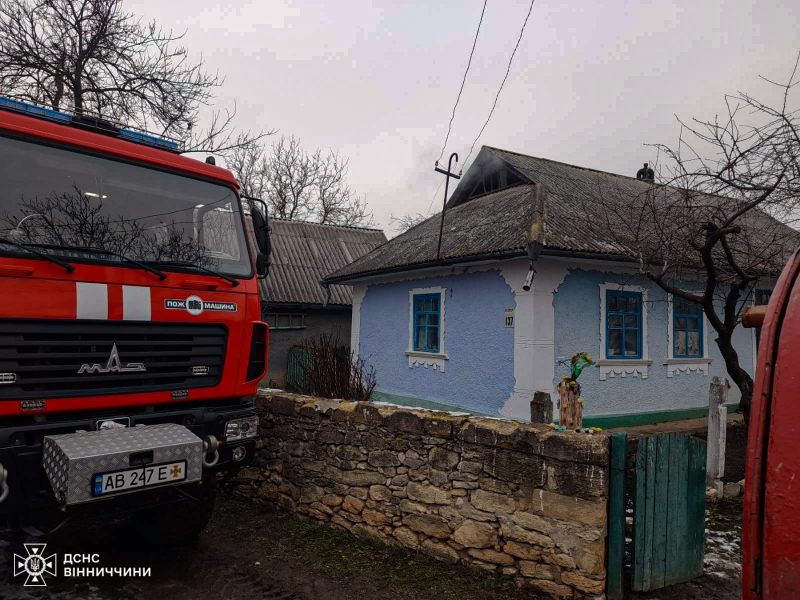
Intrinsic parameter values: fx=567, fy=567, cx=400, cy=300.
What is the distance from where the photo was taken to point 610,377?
944cm

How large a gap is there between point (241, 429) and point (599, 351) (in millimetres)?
6791

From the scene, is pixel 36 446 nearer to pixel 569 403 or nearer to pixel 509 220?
pixel 569 403

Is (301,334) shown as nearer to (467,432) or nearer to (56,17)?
(56,17)

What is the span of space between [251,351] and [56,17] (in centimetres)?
974

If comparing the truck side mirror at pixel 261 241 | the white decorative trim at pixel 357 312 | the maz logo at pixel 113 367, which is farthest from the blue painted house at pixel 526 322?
the maz logo at pixel 113 367

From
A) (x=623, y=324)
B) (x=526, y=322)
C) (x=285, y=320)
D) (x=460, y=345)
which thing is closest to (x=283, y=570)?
(x=526, y=322)

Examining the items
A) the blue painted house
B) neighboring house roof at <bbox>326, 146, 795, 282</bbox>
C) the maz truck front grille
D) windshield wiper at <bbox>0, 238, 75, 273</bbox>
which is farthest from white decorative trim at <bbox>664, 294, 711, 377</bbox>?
windshield wiper at <bbox>0, 238, 75, 273</bbox>

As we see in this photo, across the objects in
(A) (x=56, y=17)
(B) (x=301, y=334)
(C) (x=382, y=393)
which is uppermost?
(A) (x=56, y=17)

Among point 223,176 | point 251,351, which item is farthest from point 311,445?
point 223,176

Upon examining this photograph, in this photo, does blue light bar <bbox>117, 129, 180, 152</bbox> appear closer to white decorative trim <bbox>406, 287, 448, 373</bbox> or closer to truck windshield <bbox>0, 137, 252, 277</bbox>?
truck windshield <bbox>0, 137, 252, 277</bbox>

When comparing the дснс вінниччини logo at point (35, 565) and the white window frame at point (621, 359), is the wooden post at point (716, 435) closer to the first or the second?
the white window frame at point (621, 359)

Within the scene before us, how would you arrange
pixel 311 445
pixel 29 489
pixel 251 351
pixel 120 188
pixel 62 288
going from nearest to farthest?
Result: 1. pixel 29 489
2. pixel 62 288
3. pixel 120 188
4. pixel 251 351
5. pixel 311 445

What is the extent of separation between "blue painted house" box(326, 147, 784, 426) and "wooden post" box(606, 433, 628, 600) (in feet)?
15.6

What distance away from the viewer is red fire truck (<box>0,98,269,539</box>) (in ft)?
10.7
